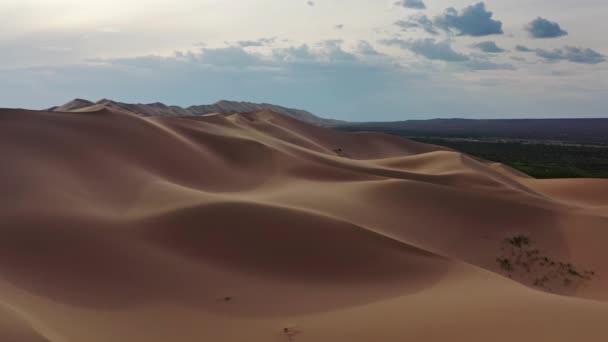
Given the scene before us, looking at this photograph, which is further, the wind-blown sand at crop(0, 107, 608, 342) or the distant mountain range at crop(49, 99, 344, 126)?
the distant mountain range at crop(49, 99, 344, 126)

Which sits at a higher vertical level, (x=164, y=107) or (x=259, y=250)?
(x=164, y=107)

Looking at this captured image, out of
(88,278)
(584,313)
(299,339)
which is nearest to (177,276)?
(88,278)

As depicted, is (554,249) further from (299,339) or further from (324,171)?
(299,339)

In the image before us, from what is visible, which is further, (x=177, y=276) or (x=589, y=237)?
(x=589, y=237)

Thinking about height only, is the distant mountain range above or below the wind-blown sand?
above

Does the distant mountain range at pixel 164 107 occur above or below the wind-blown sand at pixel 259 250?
above

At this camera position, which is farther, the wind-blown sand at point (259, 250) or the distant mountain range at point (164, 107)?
the distant mountain range at point (164, 107)

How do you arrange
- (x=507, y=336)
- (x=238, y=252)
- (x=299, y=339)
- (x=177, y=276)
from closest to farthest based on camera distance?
(x=507, y=336) → (x=299, y=339) → (x=177, y=276) → (x=238, y=252)

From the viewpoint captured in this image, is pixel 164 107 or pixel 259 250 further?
pixel 164 107
